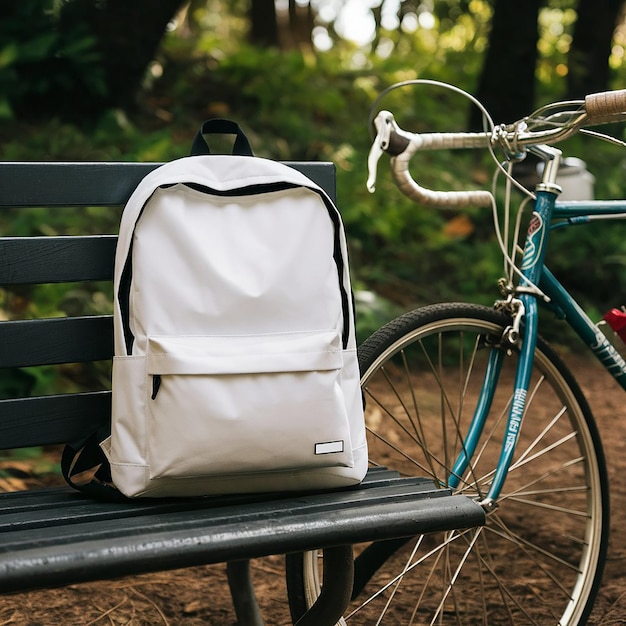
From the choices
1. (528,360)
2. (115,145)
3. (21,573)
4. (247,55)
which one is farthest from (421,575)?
(247,55)

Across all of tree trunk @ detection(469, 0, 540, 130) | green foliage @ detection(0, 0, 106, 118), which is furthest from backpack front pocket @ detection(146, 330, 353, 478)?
tree trunk @ detection(469, 0, 540, 130)

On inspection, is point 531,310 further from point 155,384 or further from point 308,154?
point 308,154

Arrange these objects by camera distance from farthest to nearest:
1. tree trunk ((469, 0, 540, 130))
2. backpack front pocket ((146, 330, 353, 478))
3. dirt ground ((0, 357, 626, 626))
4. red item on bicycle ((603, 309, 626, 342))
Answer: tree trunk ((469, 0, 540, 130)), dirt ground ((0, 357, 626, 626)), red item on bicycle ((603, 309, 626, 342)), backpack front pocket ((146, 330, 353, 478))

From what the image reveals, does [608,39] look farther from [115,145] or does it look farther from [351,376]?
[351,376]

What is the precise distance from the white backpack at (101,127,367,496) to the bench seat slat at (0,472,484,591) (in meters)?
0.07

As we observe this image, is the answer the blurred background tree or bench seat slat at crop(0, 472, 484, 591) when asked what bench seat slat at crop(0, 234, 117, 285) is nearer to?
bench seat slat at crop(0, 472, 484, 591)

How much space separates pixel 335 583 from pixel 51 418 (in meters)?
0.74

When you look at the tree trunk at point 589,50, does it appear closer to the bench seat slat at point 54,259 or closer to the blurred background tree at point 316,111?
the blurred background tree at point 316,111

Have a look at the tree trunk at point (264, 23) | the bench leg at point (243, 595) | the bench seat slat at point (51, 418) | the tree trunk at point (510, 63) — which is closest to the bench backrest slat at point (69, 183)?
the bench seat slat at point (51, 418)

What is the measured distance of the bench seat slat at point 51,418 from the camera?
2.06 meters

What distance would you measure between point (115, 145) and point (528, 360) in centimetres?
414

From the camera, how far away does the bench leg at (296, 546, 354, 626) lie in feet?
5.93

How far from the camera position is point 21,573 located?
4.73 feet

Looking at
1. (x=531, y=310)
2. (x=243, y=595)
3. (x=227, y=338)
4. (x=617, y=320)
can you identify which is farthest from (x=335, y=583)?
(x=617, y=320)
